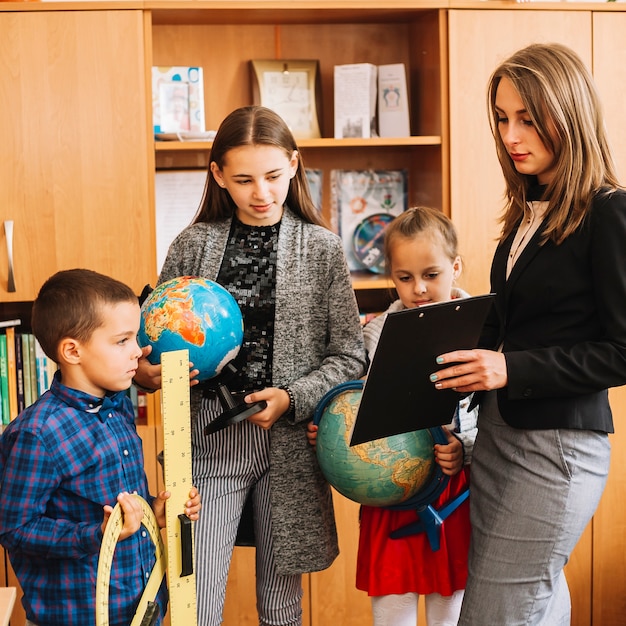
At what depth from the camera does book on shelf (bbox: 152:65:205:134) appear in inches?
122

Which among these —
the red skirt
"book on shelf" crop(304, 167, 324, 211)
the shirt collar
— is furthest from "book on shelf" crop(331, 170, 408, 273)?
the shirt collar

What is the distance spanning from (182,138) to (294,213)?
1009 mm

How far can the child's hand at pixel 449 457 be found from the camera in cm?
190

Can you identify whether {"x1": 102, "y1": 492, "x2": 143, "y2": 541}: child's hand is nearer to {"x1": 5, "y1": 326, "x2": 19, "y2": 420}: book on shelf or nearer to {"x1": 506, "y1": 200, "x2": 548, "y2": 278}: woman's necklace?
{"x1": 506, "y1": 200, "x2": 548, "y2": 278}: woman's necklace

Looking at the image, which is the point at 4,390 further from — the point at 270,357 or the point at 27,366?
the point at 270,357

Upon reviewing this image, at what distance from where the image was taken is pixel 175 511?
5.01ft

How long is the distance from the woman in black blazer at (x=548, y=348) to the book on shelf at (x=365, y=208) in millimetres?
1576

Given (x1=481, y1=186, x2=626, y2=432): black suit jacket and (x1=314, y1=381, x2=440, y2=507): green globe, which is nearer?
(x1=481, y1=186, x2=626, y2=432): black suit jacket

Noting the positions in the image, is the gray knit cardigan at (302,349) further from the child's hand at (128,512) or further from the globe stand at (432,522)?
the child's hand at (128,512)

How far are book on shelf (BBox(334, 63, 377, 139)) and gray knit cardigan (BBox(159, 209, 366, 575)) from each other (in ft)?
3.71

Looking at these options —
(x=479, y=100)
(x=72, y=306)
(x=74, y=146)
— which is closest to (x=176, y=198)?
(x=74, y=146)

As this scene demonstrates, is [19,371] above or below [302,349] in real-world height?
below

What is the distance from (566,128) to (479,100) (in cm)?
141

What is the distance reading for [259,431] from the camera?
2016 mm
